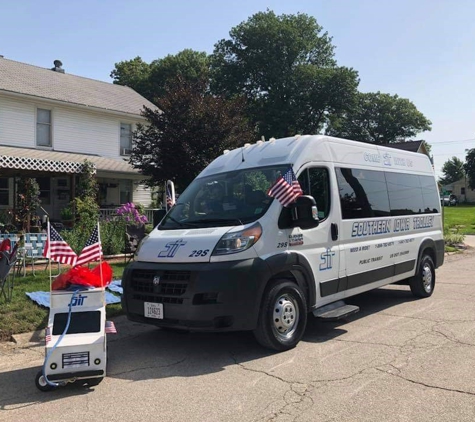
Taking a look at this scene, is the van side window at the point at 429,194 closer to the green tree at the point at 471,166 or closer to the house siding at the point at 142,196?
the house siding at the point at 142,196

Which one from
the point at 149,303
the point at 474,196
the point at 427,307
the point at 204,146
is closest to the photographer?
the point at 149,303

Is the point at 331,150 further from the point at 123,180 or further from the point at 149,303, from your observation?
the point at 123,180

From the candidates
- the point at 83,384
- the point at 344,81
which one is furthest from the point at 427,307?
the point at 344,81

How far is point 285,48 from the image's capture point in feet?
149

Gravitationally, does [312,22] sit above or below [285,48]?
above

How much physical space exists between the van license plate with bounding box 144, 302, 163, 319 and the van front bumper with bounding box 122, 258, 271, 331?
0.16 feet

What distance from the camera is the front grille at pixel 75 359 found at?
4387mm

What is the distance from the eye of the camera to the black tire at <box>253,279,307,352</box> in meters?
5.27

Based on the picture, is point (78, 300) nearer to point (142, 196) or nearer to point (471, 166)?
point (142, 196)

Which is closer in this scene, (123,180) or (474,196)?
(123,180)

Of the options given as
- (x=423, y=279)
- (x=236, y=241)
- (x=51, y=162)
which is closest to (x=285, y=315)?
(x=236, y=241)

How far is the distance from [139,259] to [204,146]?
9250 mm

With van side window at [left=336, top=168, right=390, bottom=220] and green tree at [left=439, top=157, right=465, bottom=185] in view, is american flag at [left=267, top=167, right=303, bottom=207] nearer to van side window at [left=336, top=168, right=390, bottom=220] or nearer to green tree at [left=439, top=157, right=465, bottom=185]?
van side window at [left=336, top=168, right=390, bottom=220]

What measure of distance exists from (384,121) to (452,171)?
50.7m
